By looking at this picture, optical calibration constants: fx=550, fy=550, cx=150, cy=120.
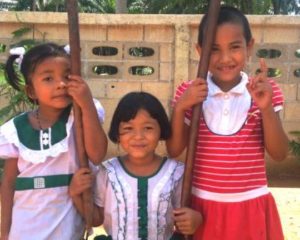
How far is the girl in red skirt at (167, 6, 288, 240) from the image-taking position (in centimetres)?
195

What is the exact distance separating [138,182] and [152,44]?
403 cm

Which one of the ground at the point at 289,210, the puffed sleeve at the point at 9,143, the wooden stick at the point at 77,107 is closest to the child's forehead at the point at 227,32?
the wooden stick at the point at 77,107

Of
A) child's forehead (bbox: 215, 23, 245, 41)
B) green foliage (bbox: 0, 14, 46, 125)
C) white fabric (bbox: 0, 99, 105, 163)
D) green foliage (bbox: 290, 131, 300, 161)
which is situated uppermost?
child's forehead (bbox: 215, 23, 245, 41)

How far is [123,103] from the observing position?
6.73ft

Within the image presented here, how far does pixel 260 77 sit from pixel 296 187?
167 inches

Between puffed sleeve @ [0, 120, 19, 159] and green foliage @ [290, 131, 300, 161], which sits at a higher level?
puffed sleeve @ [0, 120, 19, 159]

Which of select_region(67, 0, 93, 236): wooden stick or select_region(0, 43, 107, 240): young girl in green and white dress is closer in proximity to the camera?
select_region(67, 0, 93, 236): wooden stick

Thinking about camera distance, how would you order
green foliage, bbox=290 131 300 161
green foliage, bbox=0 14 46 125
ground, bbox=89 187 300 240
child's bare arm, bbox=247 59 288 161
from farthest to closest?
green foliage, bbox=290 131 300 161 < green foliage, bbox=0 14 46 125 < ground, bbox=89 187 300 240 < child's bare arm, bbox=247 59 288 161

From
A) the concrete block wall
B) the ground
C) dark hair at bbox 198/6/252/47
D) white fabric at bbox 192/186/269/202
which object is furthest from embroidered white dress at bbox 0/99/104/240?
the concrete block wall

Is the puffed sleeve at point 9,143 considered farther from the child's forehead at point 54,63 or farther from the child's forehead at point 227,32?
the child's forehead at point 227,32

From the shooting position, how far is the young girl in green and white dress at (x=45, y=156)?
1.99m

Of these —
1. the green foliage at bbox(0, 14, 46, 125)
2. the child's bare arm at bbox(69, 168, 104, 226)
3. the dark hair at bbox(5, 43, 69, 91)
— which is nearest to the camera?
the child's bare arm at bbox(69, 168, 104, 226)

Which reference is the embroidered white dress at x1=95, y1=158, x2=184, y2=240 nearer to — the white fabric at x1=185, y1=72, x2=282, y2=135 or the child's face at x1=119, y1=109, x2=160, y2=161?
the child's face at x1=119, y1=109, x2=160, y2=161

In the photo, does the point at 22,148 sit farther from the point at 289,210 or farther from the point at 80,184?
the point at 289,210
